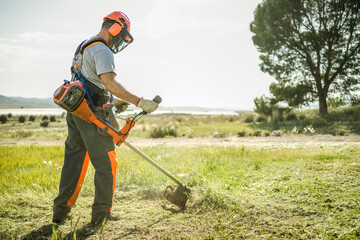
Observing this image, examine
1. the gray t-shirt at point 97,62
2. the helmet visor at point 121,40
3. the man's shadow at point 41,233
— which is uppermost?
the helmet visor at point 121,40

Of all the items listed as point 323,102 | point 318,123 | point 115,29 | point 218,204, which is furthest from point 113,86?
point 323,102

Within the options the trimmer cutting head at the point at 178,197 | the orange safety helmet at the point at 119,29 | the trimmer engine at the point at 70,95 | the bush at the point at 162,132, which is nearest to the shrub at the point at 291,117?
the bush at the point at 162,132

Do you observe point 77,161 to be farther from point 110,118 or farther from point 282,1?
point 282,1

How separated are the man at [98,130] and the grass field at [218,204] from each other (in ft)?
1.04

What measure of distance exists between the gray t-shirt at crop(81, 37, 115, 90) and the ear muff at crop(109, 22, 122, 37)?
0.89 feet

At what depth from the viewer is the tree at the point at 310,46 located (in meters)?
13.8

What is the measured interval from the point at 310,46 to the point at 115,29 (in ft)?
49.1

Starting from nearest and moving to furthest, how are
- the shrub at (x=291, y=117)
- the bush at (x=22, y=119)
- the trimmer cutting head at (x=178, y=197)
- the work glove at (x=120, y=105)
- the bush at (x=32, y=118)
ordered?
the trimmer cutting head at (x=178, y=197) < the work glove at (x=120, y=105) < the shrub at (x=291, y=117) < the bush at (x=22, y=119) < the bush at (x=32, y=118)

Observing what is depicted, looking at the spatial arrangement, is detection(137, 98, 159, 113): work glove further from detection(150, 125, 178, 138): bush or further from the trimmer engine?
detection(150, 125, 178, 138): bush

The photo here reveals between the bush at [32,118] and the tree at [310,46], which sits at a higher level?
the tree at [310,46]

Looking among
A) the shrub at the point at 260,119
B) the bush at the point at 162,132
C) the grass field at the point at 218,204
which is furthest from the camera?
the shrub at the point at 260,119

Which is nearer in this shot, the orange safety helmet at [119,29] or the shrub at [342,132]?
the orange safety helmet at [119,29]

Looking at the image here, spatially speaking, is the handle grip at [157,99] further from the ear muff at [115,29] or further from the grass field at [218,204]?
the grass field at [218,204]

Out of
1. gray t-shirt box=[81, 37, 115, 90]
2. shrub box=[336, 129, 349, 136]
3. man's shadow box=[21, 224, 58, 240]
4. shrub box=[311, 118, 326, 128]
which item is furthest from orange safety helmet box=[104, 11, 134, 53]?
shrub box=[311, 118, 326, 128]
